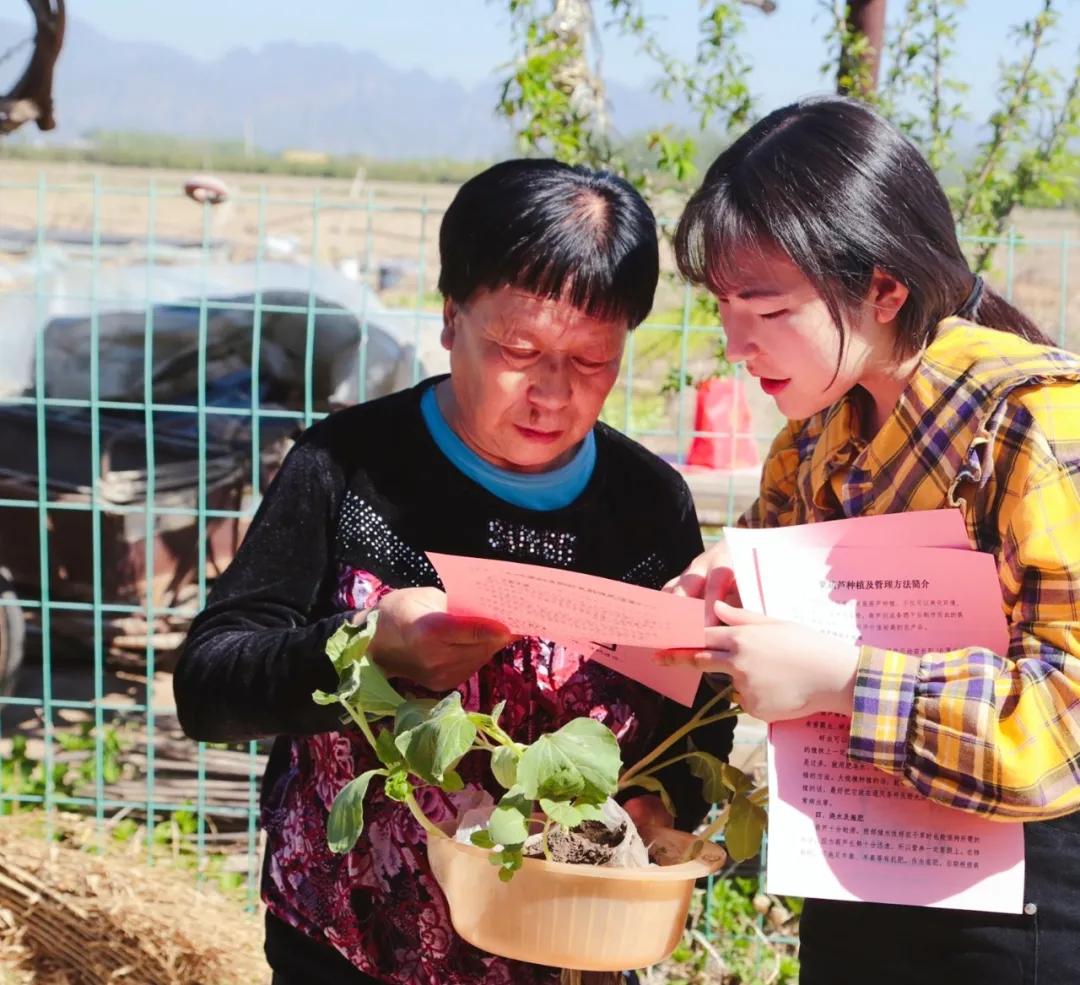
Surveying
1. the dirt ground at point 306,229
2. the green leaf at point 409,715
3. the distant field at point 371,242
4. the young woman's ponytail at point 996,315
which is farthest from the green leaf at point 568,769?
the dirt ground at point 306,229

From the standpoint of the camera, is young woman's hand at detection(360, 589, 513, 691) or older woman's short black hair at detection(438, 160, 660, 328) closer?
young woman's hand at detection(360, 589, 513, 691)

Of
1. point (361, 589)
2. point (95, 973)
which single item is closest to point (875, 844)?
point (361, 589)

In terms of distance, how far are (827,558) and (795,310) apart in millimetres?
226

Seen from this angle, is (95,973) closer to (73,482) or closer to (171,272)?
(73,482)

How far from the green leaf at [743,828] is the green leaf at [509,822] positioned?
27 centimetres

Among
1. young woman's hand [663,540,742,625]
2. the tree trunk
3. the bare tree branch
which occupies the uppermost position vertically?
the tree trunk

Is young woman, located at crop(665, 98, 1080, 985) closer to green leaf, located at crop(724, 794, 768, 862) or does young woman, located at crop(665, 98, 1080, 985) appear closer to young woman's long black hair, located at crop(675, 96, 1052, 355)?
young woman's long black hair, located at crop(675, 96, 1052, 355)

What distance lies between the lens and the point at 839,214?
4.09 ft

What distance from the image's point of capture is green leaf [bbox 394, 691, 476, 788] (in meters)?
1.18

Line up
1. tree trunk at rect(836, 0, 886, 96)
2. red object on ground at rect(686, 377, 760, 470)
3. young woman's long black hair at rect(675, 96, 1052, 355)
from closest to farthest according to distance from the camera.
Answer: young woman's long black hair at rect(675, 96, 1052, 355) < tree trunk at rect(836, 0, 886, 96) < red object on ground at rect(686, 377, 760, 470)

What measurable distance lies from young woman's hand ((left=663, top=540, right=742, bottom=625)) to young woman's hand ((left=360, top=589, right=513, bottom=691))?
0.68 ft

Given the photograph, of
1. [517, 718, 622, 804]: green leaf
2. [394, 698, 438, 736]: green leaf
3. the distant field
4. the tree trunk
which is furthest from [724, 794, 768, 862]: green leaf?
the tree trunk

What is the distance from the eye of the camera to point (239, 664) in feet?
4.66

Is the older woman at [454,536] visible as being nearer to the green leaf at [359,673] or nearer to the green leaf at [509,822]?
the green leaf at [359,673]
